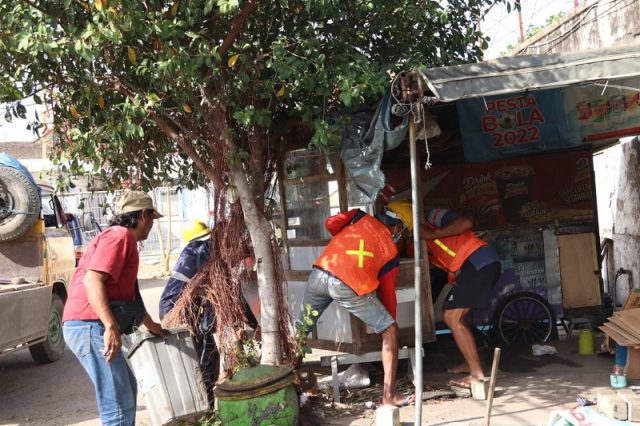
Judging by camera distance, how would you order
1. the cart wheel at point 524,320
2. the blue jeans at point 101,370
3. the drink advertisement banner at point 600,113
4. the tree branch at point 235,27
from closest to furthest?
the blue jeans at point 101,370 < the tree branch at point 235,27 < the drink advertisement banner at point 600,113 < the cart wheel at point 524,320

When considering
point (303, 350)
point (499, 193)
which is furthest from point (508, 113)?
point (303, 350)

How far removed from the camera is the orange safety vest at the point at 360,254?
17.3 ft

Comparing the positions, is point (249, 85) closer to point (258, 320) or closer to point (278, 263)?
point (278, 263)

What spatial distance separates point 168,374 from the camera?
468 cm

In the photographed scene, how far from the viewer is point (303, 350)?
5.65 meters

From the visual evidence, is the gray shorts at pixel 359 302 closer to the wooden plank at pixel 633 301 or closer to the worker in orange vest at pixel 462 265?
the worker in orange vest at pixel 462 265

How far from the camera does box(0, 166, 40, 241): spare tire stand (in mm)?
7895

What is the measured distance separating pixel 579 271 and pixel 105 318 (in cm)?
547

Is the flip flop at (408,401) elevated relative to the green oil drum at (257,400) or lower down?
lower down

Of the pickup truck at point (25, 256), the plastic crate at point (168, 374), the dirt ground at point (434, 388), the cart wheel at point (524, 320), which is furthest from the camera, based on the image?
the pickup truck at point (25, 256)

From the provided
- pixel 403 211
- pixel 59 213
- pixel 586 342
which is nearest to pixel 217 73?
pixel 403 211

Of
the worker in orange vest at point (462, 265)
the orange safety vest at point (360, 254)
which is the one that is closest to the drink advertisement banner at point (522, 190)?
the worker in orange vest at point (462, 265)

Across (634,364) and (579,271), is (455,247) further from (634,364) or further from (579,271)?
(579,271)

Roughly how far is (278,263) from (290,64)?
5.73 feet
